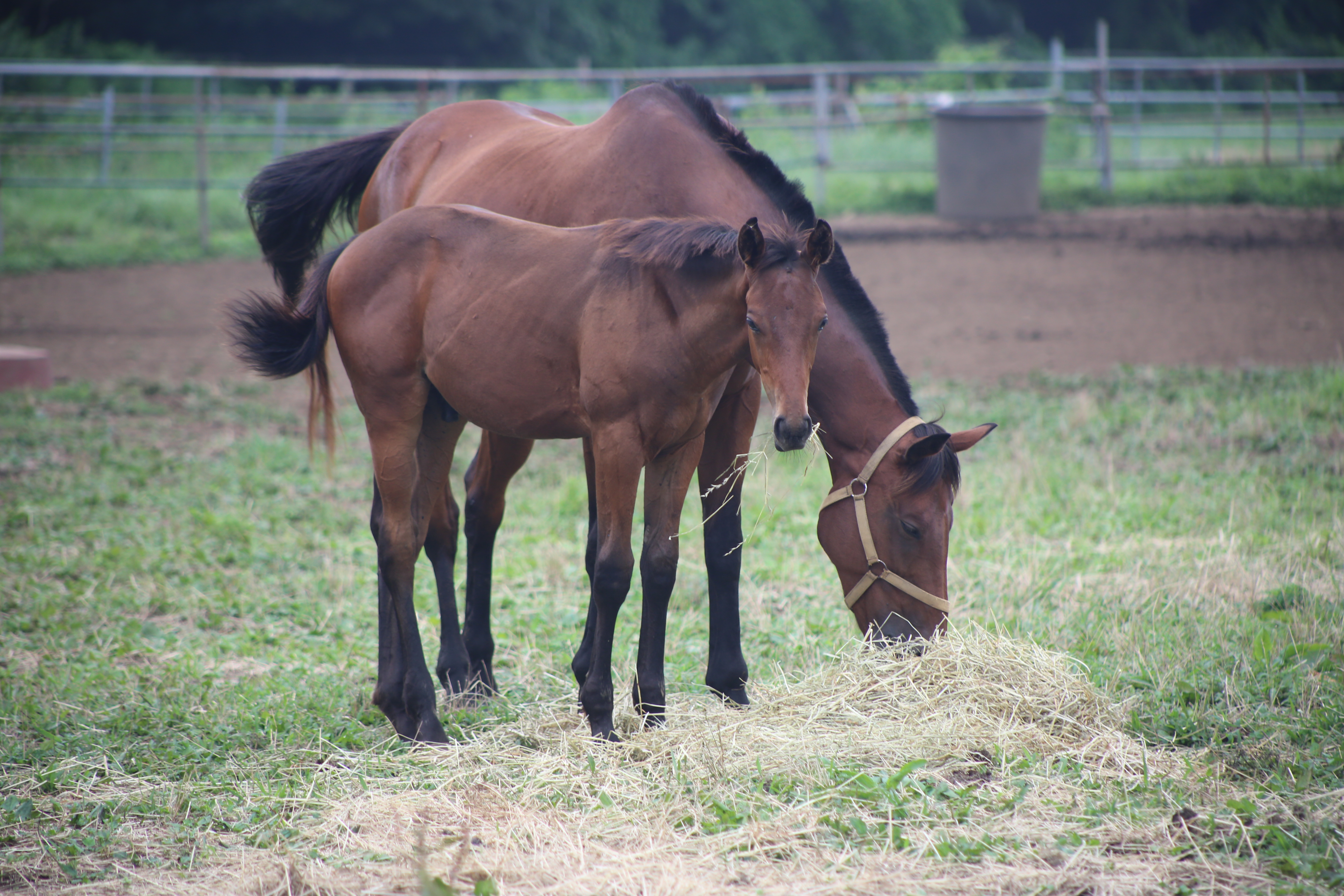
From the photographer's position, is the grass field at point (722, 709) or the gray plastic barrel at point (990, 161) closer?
the grass field at point (722, 709)

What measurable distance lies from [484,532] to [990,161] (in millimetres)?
11617

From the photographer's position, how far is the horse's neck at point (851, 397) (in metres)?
3.45

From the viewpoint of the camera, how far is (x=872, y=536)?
3465 mm

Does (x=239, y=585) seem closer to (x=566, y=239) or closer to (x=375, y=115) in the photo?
(x=566, y=239)

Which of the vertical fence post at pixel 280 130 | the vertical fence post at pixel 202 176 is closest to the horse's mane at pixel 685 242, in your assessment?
the vertical fence post at pixel 202 176

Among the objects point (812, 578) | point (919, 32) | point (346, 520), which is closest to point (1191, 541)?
point (812, 578)

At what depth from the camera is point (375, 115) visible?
19219 mm

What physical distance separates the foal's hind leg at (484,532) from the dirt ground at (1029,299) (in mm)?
4909

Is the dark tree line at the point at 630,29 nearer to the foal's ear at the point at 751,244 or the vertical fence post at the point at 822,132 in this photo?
the vertical fence post at the point at 822,132

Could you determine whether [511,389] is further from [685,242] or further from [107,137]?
[107,137]

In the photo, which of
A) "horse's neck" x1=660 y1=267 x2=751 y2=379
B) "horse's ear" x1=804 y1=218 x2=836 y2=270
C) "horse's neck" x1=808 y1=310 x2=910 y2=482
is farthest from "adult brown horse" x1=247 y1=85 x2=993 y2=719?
"horse's ear" x1=804 y1=218 x2=836 y2=270

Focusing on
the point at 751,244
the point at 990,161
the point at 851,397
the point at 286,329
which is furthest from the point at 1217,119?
the point at 286,329

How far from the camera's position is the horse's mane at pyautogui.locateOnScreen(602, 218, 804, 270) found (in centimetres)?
276

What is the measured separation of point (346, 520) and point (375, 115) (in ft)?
50.9
